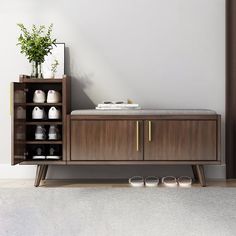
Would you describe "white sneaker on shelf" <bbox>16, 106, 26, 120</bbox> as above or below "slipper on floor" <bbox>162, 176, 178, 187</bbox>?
above

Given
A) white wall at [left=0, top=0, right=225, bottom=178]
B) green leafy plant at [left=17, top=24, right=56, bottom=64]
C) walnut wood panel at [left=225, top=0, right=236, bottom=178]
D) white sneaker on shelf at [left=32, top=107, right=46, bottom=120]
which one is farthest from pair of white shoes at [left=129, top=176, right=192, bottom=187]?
green leafy plant at [left=17, top=24, right=56, bottom=64]

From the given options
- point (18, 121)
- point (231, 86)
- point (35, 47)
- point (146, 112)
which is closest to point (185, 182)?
point (146, 112)

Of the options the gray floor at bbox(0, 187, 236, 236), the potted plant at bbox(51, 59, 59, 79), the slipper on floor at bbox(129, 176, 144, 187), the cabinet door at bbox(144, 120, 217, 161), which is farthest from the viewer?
the potted plant at bbox(51, 59, 59, 79)

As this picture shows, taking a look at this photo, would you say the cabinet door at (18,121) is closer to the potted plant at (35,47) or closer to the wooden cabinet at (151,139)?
the potted plant at (35,47)

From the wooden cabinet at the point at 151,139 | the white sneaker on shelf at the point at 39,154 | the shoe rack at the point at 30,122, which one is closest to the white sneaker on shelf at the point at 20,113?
the shoe rack at the point at 30,122

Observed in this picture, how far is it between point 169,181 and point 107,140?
0.50m

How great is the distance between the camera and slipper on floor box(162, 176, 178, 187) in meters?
2.67

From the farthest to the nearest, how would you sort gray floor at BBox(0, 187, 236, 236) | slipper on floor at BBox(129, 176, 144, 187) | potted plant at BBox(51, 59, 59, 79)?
potted plant at BBox(51, 59, 59, 79) < slipper on floor at BBox(129, 176, 144, 187) < gray floor at BBox(0, 187, 236, 236)

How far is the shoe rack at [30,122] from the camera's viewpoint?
97.6 inches

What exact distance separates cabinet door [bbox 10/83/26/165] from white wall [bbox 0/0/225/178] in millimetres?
443

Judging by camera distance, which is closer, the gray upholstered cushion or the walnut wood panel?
the gray upholstered cushion

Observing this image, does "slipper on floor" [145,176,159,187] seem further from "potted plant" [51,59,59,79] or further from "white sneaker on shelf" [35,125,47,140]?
"potted plant" [51,59,59,79]

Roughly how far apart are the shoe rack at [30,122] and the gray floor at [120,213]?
38 cm

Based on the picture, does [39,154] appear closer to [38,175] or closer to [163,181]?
[38,175]
